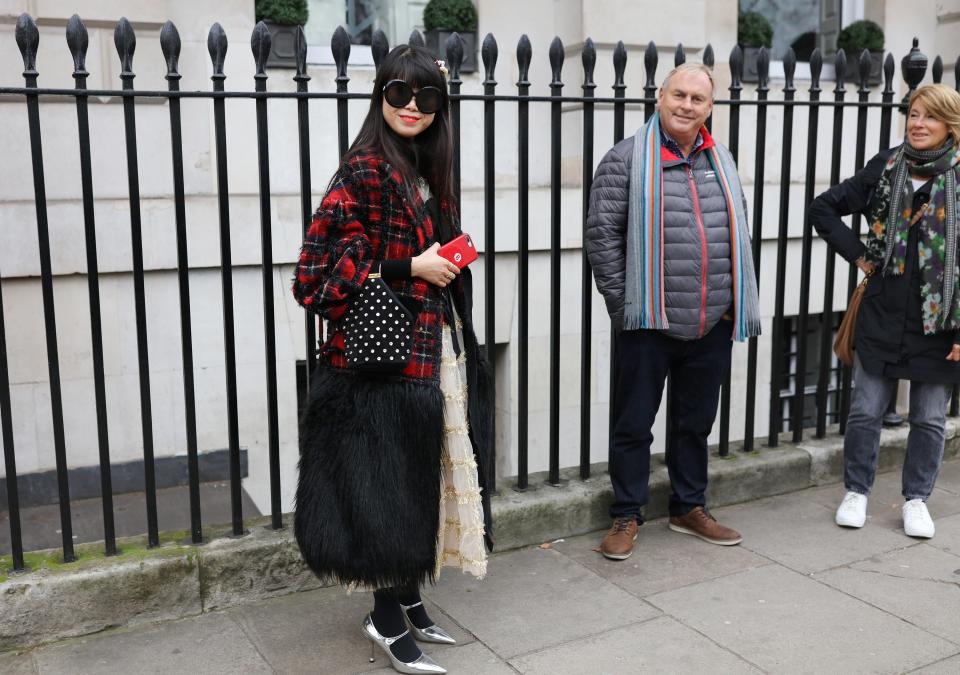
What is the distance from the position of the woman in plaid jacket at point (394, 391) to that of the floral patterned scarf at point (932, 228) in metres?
2.12

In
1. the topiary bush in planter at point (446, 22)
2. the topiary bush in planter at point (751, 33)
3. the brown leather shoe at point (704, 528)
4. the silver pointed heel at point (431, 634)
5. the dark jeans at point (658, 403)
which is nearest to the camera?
the silver pointed heel at point (431, 634)

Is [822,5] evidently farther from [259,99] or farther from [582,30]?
[259,99]

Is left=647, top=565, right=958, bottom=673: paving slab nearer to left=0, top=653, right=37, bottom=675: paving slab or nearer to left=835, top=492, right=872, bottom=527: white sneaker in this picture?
left=835, top=492, right=872, bottom=527: white sneaker

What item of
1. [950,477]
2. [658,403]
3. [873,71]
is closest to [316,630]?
[658,403]

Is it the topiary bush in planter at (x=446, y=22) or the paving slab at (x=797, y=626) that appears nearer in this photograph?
the paving slab at (x=797, y=626)

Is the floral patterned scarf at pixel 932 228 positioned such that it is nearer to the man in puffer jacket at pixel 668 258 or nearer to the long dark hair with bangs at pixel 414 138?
the man in puffer jacket at pixel 668 258

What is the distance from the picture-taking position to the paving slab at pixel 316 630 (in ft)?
10.6

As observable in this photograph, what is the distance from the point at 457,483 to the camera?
123 inches

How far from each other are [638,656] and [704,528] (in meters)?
1.14

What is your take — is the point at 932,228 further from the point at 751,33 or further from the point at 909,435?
the point at 751,33

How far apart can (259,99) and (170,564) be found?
1.70 m

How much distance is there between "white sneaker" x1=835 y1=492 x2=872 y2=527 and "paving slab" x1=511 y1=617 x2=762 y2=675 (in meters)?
1.36

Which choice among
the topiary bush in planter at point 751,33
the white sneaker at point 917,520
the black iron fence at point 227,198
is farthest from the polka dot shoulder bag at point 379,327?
the topiary bush in planter at point 751,33

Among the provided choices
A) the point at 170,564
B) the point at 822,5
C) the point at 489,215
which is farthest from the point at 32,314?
the point at 822,5
